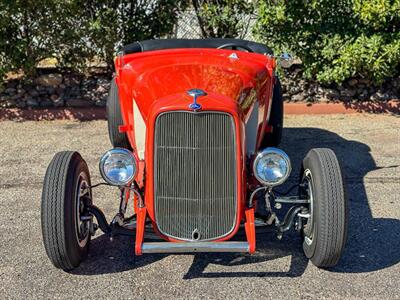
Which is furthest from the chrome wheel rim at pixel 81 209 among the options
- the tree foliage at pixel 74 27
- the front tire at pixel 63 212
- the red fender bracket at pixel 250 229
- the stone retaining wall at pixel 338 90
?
the stone retaining wall at pixel 338 90

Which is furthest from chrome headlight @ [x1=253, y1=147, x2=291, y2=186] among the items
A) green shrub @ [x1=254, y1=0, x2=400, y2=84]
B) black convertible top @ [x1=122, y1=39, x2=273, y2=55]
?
green shrub @ [x1=254, y1=0, x2=400, y2=84]

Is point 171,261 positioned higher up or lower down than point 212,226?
lower down

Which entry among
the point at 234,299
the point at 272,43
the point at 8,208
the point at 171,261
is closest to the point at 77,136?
the point at 8,208

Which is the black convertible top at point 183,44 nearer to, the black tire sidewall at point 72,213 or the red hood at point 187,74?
the red hood at point 187,74

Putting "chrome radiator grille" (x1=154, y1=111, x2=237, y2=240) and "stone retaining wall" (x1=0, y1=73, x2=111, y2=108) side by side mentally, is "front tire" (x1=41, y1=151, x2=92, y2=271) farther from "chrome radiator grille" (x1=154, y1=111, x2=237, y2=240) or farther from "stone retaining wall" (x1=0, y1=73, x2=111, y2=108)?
"stone retaining wall" (x1=0, y1=73, x2=111, y2=108)

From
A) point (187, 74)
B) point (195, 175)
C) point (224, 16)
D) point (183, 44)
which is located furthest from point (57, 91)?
point (195, 175)

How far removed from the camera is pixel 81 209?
12.5ft

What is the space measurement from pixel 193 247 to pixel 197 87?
1123 millimetres

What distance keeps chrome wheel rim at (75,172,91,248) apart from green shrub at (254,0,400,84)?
465cm

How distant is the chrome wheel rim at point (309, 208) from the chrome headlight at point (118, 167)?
1.21 metres

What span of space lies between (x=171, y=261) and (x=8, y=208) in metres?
1.83

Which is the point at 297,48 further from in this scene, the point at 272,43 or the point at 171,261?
the point at 171,261

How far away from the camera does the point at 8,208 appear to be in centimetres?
493

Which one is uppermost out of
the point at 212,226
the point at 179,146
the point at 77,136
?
the point at 179,146
